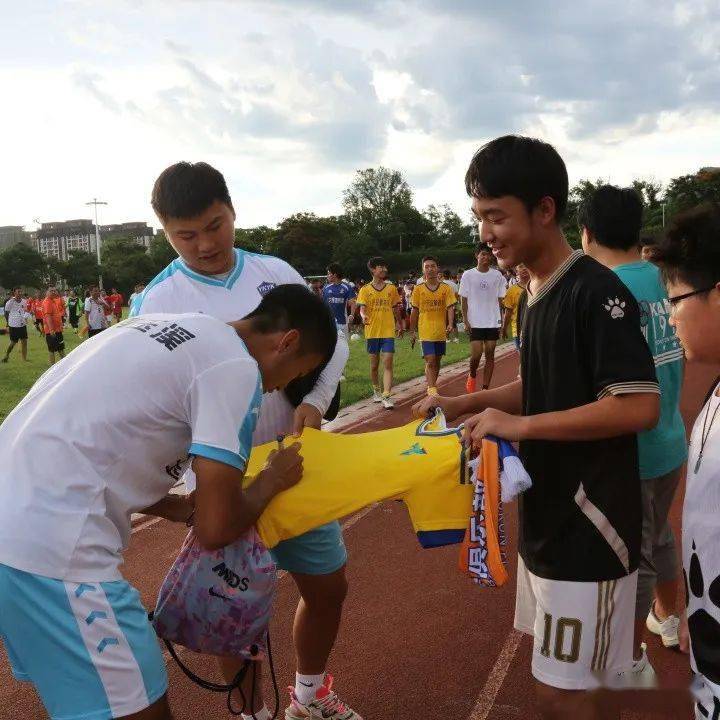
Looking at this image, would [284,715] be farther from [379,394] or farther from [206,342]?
[379,394]

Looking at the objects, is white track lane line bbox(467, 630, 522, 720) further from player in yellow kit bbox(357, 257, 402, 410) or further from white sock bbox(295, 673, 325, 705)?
player in yellow kit bbox(357, 257, 402, 410)

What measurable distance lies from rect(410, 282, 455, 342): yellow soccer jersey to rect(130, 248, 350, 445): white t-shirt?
28.1 ft

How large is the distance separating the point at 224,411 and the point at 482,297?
403 inches

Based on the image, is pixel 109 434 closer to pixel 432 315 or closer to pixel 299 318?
pixel 299 318

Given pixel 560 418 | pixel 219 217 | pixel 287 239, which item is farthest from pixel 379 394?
pixel 287 239

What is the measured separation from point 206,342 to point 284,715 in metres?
2.24

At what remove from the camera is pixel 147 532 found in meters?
6.00

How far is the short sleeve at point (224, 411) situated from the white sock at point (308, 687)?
1670 millimetres

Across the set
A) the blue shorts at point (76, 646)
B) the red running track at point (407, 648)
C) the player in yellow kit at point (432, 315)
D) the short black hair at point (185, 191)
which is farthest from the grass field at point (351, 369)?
the blue shorts at point (76, 646)

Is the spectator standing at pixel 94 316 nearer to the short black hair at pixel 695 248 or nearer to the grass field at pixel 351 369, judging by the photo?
the grass field at pixel 351 369

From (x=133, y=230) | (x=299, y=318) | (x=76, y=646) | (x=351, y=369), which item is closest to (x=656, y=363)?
(x=299, y=318)

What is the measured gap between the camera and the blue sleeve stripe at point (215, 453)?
6.09 feet

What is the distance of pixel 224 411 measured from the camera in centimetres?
189

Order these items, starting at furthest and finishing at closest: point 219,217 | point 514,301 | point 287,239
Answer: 1. point 287,239
2. point 514,301
3. point 219,217
